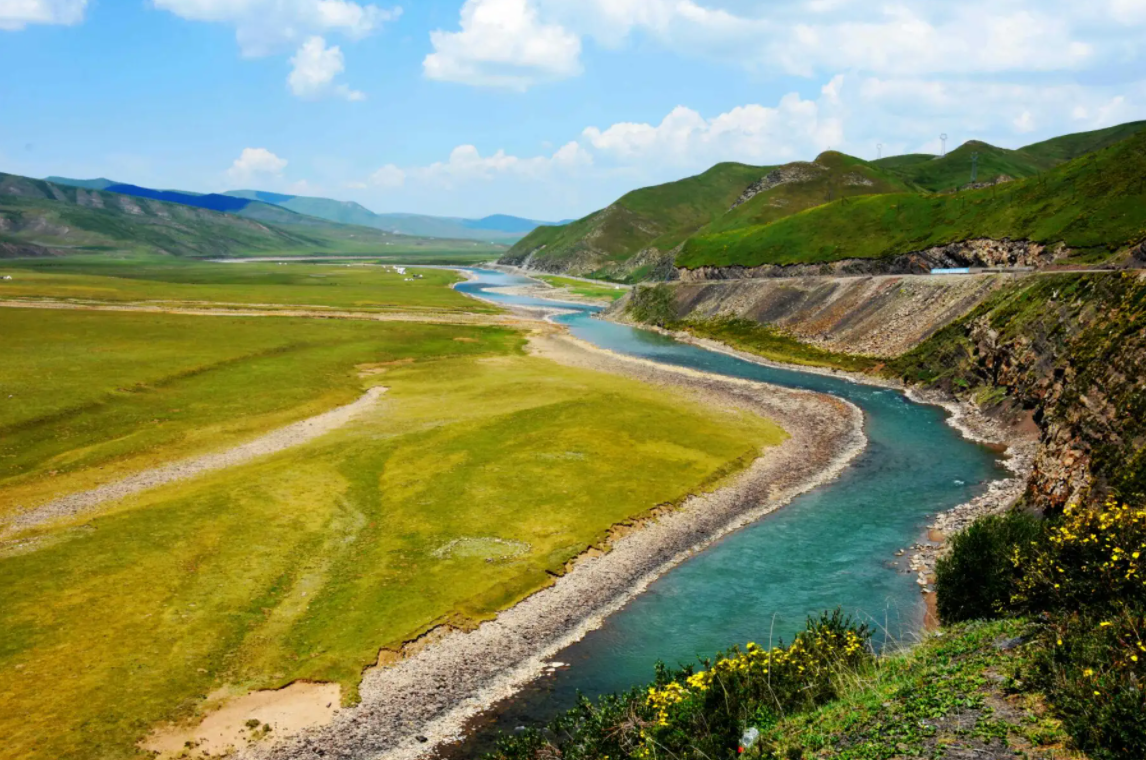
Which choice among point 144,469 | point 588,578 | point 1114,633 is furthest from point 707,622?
point 144,469

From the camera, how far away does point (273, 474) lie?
51.7 metres

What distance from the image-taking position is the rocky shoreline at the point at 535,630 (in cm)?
2655

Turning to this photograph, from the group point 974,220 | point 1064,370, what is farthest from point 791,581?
point 974,220

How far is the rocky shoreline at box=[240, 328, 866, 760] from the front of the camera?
26.5 m

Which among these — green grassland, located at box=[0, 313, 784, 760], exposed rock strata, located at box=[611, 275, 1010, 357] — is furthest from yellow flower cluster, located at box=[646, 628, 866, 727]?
exposed rock strata, located at box=[611, 275, 1010, 357]

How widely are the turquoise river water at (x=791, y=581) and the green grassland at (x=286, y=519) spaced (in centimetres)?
687

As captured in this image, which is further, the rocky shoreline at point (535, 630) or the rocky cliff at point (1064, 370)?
the rocky cliff at point (1064, 370)

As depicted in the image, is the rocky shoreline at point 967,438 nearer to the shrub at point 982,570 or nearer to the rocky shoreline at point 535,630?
the shrub at point 982,570

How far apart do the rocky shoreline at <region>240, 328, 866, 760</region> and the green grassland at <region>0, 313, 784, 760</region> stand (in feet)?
5.24

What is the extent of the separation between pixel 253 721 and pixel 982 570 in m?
31.4

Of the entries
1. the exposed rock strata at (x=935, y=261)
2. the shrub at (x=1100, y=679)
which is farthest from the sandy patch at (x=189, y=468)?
the exposed rock strata at (x=935, y=261)

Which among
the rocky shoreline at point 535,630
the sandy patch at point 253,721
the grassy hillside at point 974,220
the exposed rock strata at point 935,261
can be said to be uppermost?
the grassy hillside at point 974,220

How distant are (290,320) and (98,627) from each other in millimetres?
112996

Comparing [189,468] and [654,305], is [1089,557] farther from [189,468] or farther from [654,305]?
[654,305]
